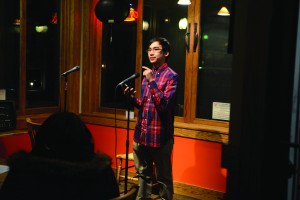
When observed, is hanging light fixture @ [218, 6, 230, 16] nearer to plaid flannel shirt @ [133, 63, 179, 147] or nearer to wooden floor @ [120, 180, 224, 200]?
plaid flannel shirt @ [133, 63, 179, 147]

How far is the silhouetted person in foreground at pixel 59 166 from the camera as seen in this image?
137 centimetres

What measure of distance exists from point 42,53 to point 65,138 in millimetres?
3481

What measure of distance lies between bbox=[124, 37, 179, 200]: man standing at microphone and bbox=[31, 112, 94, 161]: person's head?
1.74 metres

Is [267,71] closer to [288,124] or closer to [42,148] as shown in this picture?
[288,124]

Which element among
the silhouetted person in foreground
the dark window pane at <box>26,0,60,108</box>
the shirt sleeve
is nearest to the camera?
the silhouetted person in foreground

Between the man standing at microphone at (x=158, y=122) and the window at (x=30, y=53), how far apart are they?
165 centimetres

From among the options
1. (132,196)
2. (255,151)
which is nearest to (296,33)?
(255,151)

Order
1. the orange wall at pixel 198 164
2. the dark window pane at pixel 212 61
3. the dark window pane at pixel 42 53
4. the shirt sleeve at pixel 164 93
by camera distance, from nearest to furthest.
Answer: the shirt sleeve at pixel 164 93 → the orange wall at pixel 198 164 → the dark window pane at pixel 212 61 → the dark window pane at pixel 42 53

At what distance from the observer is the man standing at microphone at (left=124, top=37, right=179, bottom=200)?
3.20 meters

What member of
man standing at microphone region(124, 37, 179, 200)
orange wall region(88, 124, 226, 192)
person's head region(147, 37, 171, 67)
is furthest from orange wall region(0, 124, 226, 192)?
person's head region(147, 37, 171, 67)

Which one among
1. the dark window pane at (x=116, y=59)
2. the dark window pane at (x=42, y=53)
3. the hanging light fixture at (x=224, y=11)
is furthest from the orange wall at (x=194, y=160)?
the hanging light fixture at (x=224, y=11)

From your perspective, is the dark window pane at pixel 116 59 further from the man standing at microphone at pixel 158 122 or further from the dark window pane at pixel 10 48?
the man standing at microphone at pixel 158 122

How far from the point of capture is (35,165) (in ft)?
4.54

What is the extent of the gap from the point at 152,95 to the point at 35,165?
1.77 meters
